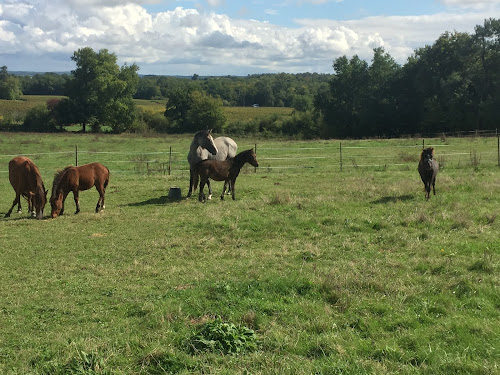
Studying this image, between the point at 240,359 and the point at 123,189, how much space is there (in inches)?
459

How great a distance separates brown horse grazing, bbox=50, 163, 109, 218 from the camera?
1077 cm

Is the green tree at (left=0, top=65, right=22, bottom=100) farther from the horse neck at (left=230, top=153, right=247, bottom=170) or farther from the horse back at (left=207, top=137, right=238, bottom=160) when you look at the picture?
the horse neck at (left=230, top=153, right=247, bottom=170)

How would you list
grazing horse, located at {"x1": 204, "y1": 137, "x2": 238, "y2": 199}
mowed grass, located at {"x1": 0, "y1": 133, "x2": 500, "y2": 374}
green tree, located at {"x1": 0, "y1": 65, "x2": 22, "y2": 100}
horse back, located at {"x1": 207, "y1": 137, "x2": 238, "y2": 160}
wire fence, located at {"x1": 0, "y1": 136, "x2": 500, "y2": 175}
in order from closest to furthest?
mowed grass, located at {"x1": 0, "y1": 133, "x2": 500, "y2": 374}
grazing horse, located at {"x1": 204, "y1": 137, "x2": 238, "y2": 199}
horse back, located at {"x1": 207, "y1": 137, "x2": 238, "y2": 160}
wire fence, located at {"x1": 0, "y1": 136, "x2": 500, "y2": 175}
green tree, located at {"x1": 0, "y1": 65, "x2": 22, "y2": 100}

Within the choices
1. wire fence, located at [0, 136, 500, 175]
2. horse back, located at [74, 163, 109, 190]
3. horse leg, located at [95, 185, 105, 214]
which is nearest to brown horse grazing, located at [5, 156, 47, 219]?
horse back, located at [74, 163, 109, 190]

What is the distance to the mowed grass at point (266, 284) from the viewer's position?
4.25 m

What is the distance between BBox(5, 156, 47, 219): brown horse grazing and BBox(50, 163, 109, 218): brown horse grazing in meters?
0.29

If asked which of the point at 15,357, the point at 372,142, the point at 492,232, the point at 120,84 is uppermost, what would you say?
the point at 120,84

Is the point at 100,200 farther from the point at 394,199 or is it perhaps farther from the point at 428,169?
the point at 428,169

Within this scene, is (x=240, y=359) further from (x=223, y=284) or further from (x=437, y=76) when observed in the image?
(x=437, y=76)

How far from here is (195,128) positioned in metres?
57.8

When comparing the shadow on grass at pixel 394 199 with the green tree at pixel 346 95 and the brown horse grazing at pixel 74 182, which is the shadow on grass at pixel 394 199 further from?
the green tree at pixel 346 95

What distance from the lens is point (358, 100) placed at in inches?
2115

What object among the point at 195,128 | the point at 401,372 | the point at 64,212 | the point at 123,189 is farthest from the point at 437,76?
the point at 401,372

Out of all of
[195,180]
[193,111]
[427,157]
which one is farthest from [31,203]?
[193,111]
